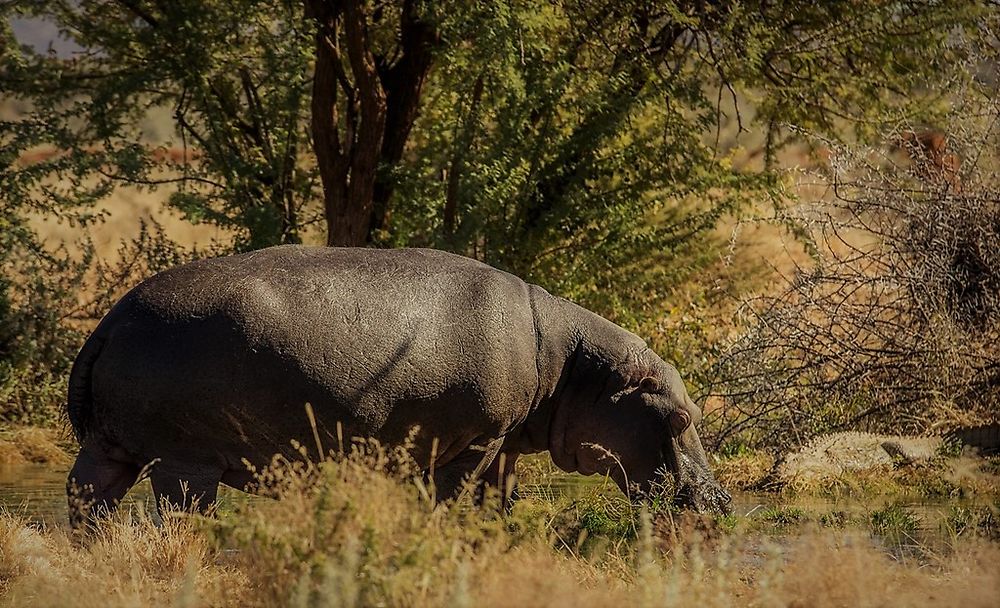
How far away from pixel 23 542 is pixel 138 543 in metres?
0.66

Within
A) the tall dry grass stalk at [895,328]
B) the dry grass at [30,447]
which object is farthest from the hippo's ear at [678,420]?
the dry grass at [30,447]

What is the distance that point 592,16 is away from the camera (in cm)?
1398

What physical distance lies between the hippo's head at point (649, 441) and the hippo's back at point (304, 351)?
666 mm

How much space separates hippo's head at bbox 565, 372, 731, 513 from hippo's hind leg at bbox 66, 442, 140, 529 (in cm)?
259

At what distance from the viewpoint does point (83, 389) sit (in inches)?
256

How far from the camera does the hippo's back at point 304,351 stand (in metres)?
6.30

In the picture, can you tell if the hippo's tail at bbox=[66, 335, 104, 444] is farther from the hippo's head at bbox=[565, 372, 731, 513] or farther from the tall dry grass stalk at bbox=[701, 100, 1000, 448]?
the tall dry grass stalk at bbox=[701, 100, 1000, 448]

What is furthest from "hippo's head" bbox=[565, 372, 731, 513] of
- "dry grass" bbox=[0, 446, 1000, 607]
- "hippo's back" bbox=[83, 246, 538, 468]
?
"dry grass" bbox=[0, 446, 1000, 607]

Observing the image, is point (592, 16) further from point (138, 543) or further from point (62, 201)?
point (138, 543)

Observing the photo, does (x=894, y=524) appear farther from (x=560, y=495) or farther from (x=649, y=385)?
(x=560, y=495)

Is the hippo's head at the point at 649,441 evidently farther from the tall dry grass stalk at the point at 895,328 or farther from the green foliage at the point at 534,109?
the green foliage at the point at 534,109

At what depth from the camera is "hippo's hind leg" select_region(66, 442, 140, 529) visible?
650 centimetres

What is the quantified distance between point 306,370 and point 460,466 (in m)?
1.18

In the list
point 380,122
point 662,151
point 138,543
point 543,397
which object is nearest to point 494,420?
point 543,397
